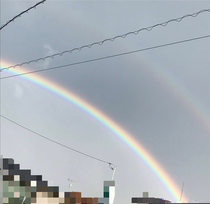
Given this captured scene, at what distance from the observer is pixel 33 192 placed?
10.4 meters

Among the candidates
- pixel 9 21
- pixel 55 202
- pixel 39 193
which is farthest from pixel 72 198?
pixel 9 21

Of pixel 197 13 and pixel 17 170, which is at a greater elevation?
pixel 197 13

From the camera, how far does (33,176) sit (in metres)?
11.6

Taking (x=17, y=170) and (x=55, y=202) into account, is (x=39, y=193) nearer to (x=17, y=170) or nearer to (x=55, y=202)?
(x=55, y=202)

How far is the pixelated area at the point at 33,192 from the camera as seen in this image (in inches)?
378

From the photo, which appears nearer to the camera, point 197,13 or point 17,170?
point 197,13

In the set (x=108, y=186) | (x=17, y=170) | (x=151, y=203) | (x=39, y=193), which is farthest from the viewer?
(x=17, y=170)

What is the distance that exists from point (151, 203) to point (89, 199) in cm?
560

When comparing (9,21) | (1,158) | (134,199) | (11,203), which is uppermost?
(9,21)

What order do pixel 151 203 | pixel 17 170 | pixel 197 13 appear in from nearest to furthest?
pixel 151 203 < pixel 197 13 < pixel 17 170

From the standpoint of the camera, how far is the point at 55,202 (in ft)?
31.0

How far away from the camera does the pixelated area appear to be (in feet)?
31.5

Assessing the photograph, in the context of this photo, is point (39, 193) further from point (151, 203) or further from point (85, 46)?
point (151, 203)

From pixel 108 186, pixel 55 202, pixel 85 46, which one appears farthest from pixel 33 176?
pixel 85 46
